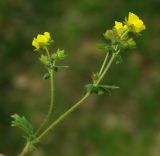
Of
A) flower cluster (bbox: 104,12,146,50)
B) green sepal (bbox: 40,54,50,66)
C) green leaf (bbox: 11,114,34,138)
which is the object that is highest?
flower cluster (bbox: 104,12,146,50)

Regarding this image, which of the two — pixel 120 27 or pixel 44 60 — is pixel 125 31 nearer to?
pixel 120 27

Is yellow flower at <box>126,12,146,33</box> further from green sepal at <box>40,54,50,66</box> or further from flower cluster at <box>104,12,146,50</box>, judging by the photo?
green sepal at <box>40,54,50,66</box>

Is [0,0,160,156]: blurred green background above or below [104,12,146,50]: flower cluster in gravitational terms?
A: above

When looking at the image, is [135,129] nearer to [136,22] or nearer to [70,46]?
[70,46]

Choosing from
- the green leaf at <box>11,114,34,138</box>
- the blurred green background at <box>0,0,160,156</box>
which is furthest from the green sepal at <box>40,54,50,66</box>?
the blurred green background at <box>0,0,160,156</box>

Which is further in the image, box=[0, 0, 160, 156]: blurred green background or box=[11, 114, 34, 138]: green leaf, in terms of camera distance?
box=[0, 0, 160, 156]: blurred green background

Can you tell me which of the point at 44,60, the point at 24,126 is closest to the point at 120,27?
the point at 44,60

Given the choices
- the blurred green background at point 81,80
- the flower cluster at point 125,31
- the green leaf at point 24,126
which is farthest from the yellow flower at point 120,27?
the blurred green background at point 81,80

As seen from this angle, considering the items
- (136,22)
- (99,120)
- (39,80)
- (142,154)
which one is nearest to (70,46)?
(39,80)
